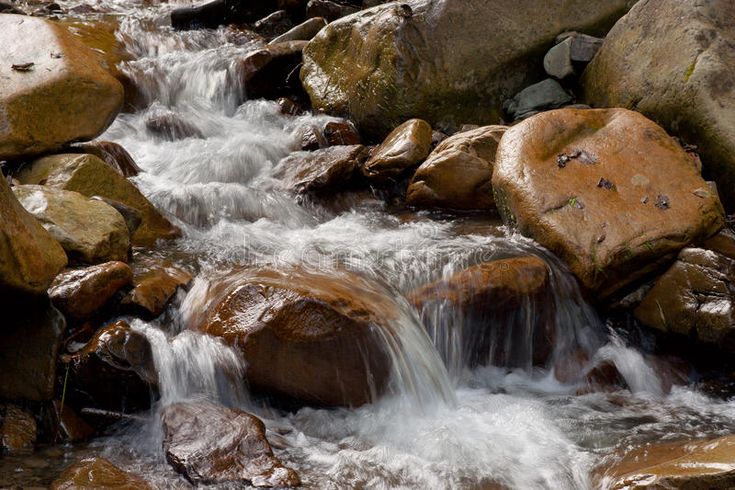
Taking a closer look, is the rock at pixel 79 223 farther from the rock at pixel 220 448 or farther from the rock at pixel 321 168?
the rock at pixel 321 168

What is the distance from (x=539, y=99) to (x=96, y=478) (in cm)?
692

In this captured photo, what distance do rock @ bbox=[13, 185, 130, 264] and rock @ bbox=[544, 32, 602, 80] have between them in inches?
230

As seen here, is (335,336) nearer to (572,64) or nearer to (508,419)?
(508,419)

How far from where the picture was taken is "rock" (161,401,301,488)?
12.5ft

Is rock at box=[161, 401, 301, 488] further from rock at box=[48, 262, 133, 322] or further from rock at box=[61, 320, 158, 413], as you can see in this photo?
rock at box=[48, 262, 133, 322]

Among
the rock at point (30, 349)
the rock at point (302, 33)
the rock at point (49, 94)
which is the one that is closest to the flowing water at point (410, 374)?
the rock at point (30, 349)

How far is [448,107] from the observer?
28.8 ft

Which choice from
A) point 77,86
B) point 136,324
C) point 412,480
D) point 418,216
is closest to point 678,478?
point 412,480

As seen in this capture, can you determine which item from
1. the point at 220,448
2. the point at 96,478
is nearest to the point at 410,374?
the point at 220,448

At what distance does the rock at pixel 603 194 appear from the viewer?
18.4 feet

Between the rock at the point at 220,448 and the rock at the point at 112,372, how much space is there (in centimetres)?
28

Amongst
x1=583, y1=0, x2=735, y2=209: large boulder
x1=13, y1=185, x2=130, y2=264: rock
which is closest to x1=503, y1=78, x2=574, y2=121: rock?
x1=583, y1=0, x2=735, y2=209: large boulder

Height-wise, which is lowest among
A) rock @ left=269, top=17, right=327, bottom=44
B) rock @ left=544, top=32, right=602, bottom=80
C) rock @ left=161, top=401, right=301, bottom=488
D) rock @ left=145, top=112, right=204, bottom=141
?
rock @ left=145, top=112, right=204, bottom=141

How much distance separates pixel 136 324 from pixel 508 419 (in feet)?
9.05
